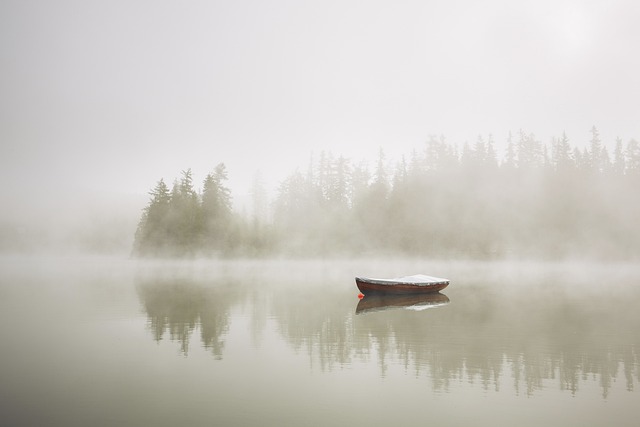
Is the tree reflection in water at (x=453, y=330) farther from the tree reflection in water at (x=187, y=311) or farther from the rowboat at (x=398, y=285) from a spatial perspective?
the rowboat at (x=398, y=285)

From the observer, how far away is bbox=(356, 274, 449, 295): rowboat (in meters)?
39.1

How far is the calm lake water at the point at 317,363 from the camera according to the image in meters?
12.5

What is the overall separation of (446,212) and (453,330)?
77.9 meters

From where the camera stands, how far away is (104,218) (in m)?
158

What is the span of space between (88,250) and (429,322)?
14465 cm

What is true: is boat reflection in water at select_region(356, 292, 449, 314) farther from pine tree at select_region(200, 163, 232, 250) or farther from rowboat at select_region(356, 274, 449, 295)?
pine tree at select_region(200, 163, 232, 250)

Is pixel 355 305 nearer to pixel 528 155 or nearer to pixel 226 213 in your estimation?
pixel 226 213

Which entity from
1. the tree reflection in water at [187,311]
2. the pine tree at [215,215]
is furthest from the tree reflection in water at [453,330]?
the pine tree at [215,215]

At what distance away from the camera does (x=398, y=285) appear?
39.9 m

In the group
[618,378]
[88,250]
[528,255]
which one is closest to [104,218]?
[88,250]

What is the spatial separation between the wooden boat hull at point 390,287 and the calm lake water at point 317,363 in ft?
12.3

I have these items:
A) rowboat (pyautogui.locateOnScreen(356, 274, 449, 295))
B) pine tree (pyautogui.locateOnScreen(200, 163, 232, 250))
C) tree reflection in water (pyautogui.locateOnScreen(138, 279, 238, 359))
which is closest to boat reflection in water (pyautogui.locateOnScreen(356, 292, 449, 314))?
rowboat (pyautogui.locateOnScreen(356, 274, 449, 295))

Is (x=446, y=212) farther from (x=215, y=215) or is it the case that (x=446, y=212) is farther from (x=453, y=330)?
(x=453, y=330)

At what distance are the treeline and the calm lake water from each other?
5965 centimetres
